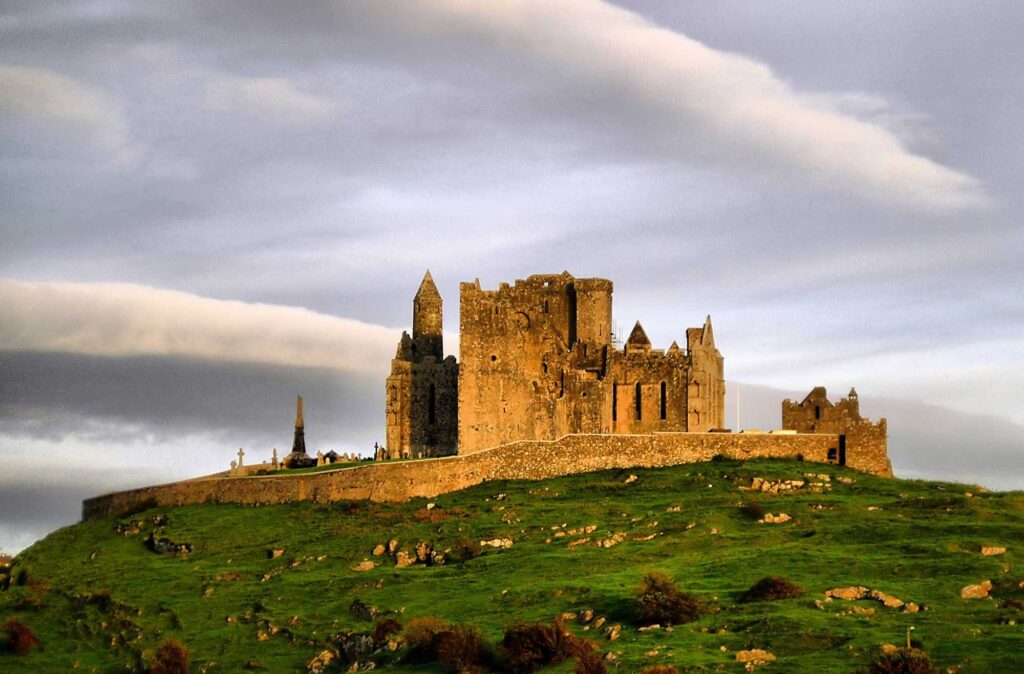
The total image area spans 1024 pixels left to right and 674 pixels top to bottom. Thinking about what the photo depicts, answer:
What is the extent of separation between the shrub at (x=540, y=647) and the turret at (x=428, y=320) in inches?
2004

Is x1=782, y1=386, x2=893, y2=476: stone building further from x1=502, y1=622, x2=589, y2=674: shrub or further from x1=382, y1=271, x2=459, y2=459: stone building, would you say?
x1=502, y1=622, x2=589, y2=674: shrub

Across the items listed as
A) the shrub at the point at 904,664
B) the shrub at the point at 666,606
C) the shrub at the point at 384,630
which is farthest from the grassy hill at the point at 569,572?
the shrub at the point at 904,664

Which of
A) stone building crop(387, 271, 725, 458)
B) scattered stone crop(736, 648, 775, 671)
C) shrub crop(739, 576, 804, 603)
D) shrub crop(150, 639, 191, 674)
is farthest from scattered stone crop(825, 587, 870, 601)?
stone building crop(387, 271, 725, 458)

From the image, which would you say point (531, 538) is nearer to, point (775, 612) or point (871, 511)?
point (871, 511)

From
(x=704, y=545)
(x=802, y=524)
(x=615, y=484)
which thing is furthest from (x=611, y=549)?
(x=615, y=484)

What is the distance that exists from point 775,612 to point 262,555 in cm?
2893

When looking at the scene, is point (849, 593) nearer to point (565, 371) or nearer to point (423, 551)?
point (423, 551)

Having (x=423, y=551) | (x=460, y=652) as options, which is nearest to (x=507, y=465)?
(x=423, y=551)

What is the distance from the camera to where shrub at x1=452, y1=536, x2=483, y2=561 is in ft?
223

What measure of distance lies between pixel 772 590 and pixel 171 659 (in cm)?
2173

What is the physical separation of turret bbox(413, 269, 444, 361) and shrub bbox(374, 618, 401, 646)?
146ft

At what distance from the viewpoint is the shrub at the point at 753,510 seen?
68125 mm

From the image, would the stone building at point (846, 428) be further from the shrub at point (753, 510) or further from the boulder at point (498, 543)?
the boulder at point (498, 543)

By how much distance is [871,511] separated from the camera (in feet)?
221
